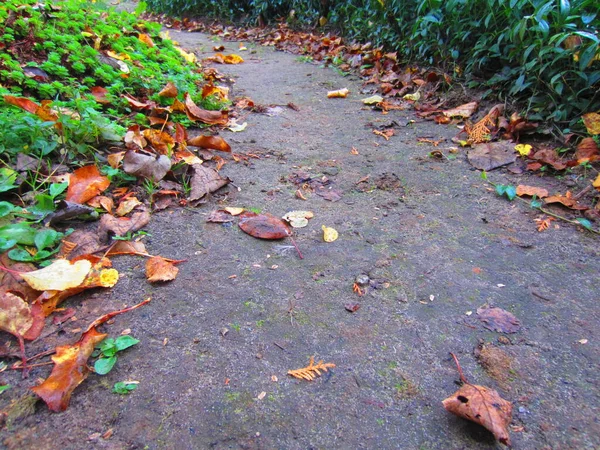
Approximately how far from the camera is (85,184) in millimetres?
1750

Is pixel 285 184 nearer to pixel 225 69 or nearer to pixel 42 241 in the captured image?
pixel 42 241

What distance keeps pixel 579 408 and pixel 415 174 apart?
145cm

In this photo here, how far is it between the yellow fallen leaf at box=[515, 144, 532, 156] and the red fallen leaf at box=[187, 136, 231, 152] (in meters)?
1.79

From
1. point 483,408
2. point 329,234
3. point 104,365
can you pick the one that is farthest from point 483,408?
point 104,365

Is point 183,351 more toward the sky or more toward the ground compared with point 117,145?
more toward the ground

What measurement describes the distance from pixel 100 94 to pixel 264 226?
5.21ft

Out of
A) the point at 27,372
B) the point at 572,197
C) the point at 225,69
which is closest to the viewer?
the point at 27,372

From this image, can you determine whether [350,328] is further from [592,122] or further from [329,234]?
[592,122]

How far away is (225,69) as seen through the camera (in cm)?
465

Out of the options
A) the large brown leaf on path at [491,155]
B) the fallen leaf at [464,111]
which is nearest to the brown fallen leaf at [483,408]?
Answer: the large brown leaf on path at [491,155]

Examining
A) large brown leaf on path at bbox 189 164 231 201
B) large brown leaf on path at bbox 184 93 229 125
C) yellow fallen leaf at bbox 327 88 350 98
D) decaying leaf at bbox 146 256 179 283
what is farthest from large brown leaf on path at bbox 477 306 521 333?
yellow fallen leaf at bbox 327 88 350 98

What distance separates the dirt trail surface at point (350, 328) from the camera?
0.98 m

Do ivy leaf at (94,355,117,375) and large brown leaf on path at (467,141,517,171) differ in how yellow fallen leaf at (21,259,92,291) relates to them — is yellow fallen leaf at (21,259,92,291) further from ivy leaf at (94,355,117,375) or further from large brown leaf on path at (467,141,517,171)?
large brown leaf on path at (467,141,517,171)

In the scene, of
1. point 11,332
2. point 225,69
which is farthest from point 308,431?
point 225,69
